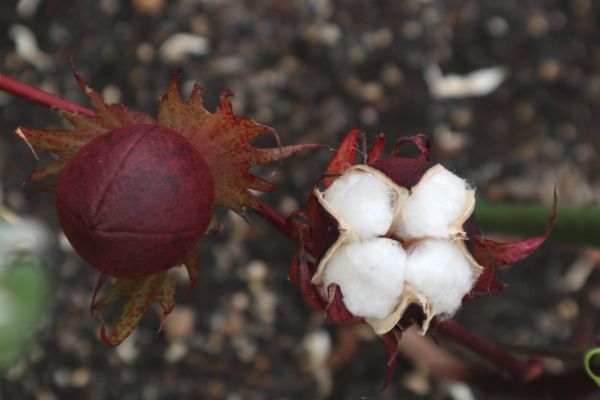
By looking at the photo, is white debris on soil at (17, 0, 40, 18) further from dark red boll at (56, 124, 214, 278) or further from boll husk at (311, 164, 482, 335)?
boll husk at (311, 164, 482, 335)

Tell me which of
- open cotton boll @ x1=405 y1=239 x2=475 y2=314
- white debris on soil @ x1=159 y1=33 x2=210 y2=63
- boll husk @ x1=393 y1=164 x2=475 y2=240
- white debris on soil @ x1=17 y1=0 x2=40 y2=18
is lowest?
white debris on soil @ x1=159 y1=33 x2=210 y2=63

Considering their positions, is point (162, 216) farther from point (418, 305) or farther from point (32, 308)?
point (32, 308)

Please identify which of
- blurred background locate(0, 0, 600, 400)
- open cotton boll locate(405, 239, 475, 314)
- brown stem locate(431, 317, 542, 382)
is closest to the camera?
open cotton boll locate(405, 239, 475, 314)

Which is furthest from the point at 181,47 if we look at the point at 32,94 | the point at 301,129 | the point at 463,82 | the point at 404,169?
the point at 404,169

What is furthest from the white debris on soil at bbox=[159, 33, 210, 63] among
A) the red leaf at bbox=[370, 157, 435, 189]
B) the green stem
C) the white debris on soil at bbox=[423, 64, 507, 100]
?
the red leaf at bbox=[370, 157, 435, 189]

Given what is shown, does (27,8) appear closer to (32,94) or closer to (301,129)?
(301,129)

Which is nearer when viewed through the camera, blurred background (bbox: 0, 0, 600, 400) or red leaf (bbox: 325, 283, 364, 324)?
red leaf (bbox: 325, 283, 364, 324)

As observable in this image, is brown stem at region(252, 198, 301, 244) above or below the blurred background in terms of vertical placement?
above

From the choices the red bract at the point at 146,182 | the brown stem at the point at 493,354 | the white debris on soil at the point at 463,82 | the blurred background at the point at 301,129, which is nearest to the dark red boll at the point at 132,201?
the red bract at the point at 146,182
